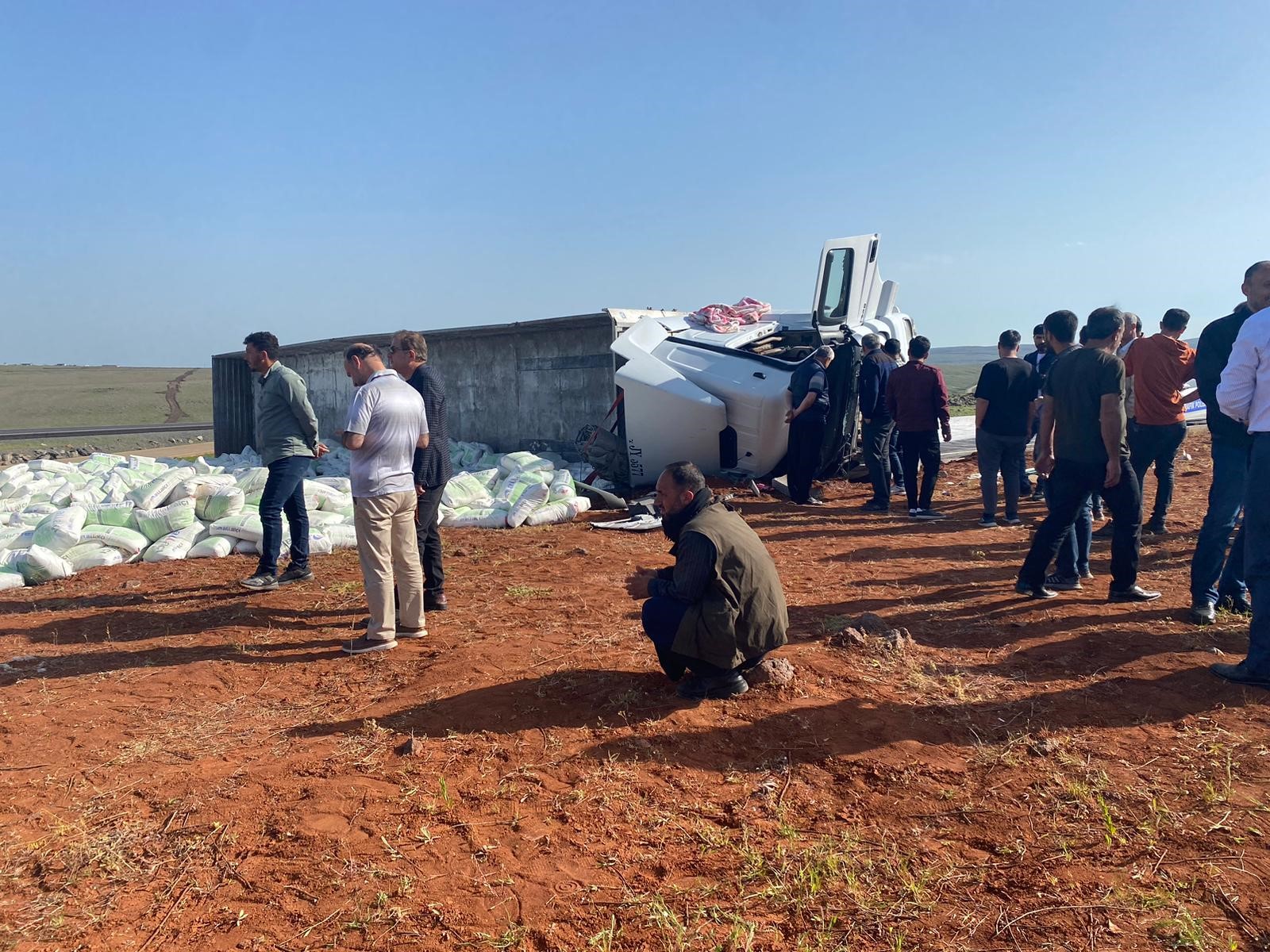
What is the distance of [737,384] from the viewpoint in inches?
398

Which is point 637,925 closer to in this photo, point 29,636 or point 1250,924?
point 1250,924

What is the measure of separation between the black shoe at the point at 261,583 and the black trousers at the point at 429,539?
4.51 feet

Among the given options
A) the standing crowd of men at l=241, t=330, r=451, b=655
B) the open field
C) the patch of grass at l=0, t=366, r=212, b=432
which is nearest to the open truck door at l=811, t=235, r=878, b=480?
the standing crowd of men at l=241, t=330, r=451, b=655

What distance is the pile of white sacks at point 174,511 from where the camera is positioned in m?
7.51

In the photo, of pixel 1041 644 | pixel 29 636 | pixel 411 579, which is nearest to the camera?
pixel 1041 644

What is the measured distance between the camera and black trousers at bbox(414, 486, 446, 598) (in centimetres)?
543

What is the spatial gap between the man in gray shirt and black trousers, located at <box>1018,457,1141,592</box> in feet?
16.3

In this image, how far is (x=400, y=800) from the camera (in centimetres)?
326

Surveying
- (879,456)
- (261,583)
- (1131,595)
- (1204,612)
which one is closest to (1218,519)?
(1204,612)

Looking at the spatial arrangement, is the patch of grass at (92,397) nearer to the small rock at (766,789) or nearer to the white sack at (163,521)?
the white sack at (163,521)

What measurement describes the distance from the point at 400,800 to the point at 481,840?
0.45 m

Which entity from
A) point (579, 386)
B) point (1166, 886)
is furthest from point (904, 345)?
point (1166, 886)

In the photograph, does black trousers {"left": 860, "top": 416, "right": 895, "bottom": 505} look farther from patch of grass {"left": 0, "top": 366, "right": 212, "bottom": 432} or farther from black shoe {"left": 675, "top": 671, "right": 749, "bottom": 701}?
patch of grass {"left": 0, "top": 366, "right": 212, "bottom": 432}

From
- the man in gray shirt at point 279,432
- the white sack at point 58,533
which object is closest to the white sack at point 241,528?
the white sack at point 58,533
